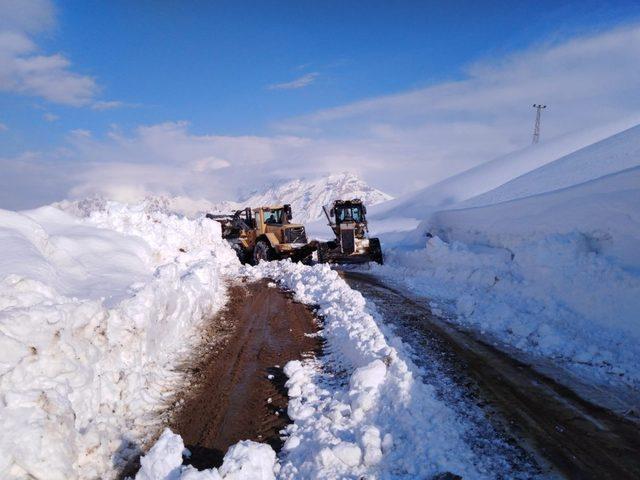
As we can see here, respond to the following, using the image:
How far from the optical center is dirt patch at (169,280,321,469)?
484 cm

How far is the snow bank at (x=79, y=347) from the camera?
3.69 metres

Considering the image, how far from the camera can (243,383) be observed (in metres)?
6.23

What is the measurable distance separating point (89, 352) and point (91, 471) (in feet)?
4.15

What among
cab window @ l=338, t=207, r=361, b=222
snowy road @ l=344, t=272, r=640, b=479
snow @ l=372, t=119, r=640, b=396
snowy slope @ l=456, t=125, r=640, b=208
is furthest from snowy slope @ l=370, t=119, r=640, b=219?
snowy road @ l=344, t=272, r=640, b=479

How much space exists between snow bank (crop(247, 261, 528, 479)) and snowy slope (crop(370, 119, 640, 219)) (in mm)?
31849

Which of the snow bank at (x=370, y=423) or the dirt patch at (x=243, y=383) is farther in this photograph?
the dirt patch at (x=243, y=383)

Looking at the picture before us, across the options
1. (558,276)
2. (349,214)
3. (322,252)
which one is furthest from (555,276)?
(349,214)

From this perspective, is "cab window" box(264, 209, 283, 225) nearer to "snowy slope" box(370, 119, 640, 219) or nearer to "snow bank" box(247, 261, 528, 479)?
"snow bank" box(247, 261, 528, 479)

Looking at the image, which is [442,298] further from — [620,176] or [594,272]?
Result: [620,176]

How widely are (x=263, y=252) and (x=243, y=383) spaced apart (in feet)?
41.6

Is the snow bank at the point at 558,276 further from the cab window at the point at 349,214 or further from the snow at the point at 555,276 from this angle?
the cab window at the point at 349,214

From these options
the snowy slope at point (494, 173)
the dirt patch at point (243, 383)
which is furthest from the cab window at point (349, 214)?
the snowy slope at point (494, 173)

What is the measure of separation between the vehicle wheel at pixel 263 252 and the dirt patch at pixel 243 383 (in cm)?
813

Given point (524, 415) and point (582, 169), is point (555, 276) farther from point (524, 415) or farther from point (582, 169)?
point (582, 169)
